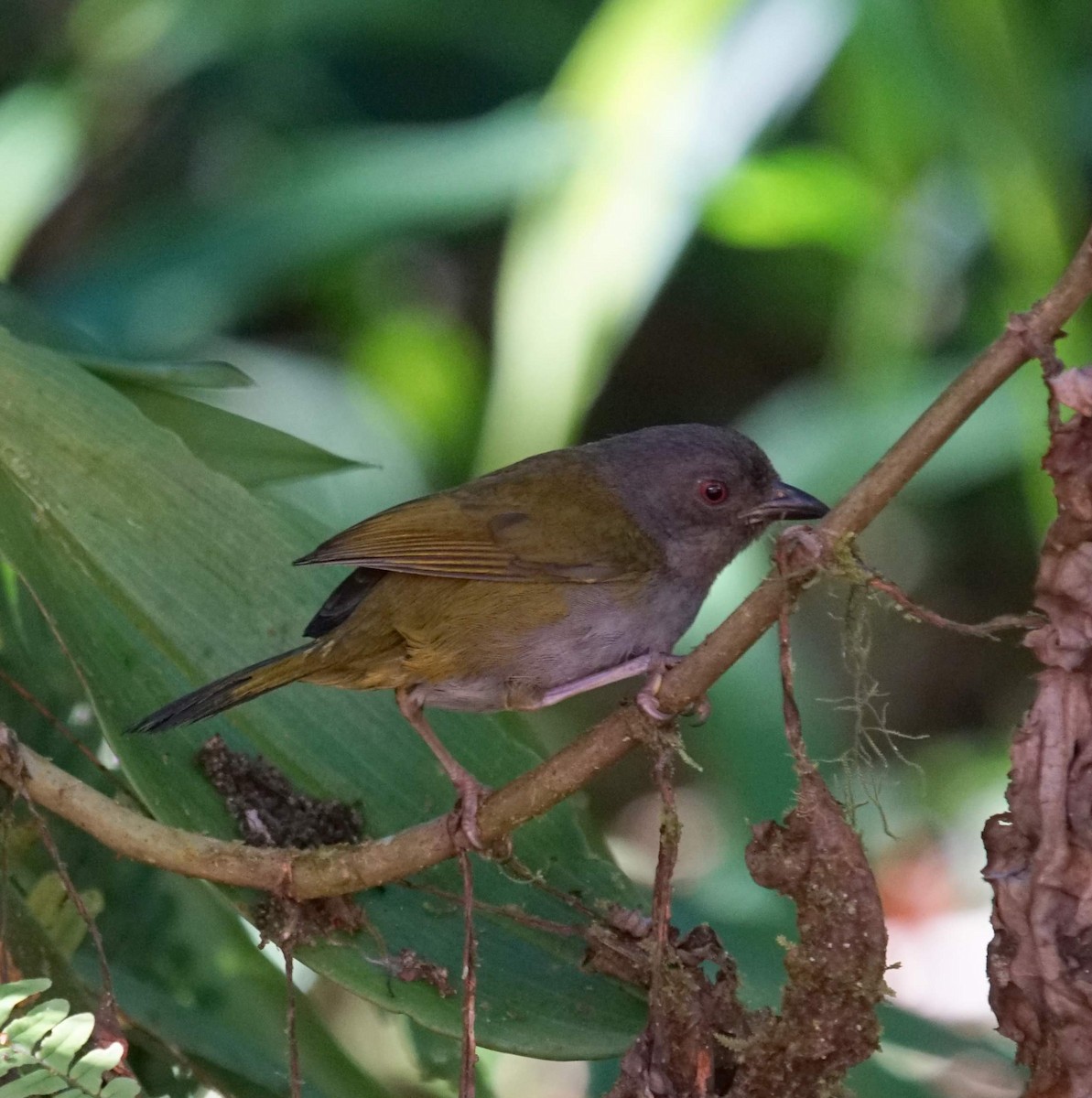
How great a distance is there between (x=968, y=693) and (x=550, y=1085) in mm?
3061

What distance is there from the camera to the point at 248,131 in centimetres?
689

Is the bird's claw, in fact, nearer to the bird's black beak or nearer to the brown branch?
the brown branch

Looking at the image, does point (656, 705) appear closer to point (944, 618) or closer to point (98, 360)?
point (944, 618)

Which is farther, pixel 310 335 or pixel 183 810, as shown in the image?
pixel 310 335

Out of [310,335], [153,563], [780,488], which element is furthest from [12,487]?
[310,335]

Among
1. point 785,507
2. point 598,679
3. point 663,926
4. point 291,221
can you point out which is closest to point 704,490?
point 785,507

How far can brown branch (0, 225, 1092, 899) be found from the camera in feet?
6.54

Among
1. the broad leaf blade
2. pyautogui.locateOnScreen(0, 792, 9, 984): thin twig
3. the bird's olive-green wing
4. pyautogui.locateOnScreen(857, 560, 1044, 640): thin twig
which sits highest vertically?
the bird's olive-green wing

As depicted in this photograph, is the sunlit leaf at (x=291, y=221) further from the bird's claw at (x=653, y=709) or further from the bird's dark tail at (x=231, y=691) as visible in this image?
the bird's claw at (x=653, y=709)

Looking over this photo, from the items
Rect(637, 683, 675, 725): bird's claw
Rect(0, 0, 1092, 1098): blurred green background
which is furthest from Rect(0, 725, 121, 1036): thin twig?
Rect(637, 683, 675, 725): bird's claw

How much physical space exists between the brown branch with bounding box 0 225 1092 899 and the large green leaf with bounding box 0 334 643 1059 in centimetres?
10

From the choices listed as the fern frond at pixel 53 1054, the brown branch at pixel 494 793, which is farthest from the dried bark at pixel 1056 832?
the fern frond at pixel 53 1054

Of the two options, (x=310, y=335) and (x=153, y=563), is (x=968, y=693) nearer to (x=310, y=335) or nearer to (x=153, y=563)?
(x=310, y=335)

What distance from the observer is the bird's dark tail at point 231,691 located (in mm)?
2600
